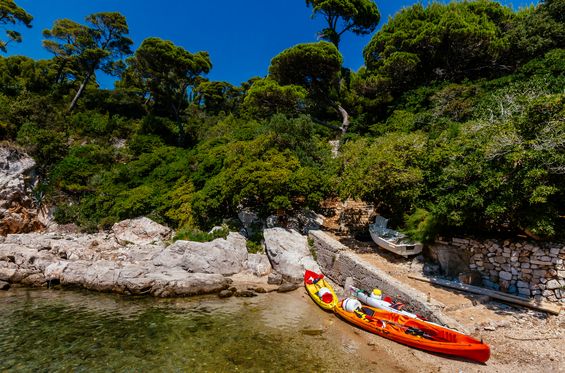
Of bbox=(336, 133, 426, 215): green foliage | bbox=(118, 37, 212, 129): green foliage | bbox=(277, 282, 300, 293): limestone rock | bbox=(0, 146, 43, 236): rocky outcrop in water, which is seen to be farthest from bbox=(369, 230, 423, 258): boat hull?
bbox=(118, 37, 212, 129): green foliage

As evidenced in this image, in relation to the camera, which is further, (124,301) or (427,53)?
(427,53)

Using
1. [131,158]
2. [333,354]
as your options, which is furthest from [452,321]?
[131,158]

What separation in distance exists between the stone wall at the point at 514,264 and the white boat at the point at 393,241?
1.40 metres

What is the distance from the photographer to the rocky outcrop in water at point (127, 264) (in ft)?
44.5

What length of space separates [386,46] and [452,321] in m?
26.8

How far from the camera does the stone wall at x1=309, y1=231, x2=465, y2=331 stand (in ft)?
30.1

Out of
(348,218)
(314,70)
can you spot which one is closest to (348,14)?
(314,70)

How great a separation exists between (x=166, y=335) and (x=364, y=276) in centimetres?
772

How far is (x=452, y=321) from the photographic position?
8461 mm

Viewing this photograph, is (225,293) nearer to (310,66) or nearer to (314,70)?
(310,66)

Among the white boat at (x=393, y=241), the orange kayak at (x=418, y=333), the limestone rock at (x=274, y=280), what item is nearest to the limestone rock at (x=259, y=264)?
the limestone rock at (x=274, y=280)

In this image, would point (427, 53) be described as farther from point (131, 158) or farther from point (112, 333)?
point (112, 333)

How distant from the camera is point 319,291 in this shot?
12.0 m

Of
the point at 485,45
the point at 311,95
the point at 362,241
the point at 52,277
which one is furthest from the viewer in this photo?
the point at 311,95
